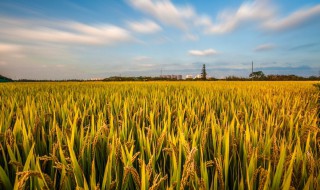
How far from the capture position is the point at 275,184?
904 millimetres

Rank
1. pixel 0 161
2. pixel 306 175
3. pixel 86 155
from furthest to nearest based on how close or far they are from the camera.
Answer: pixel 0 161
pixel 86 155
pixel 306 175

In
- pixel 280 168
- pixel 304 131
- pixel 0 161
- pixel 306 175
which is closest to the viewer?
pixel 280 168

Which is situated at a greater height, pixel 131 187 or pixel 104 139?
pixel 104 139

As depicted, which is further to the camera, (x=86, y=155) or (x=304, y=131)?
(x=304, y=131)

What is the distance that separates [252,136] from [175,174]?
773mm

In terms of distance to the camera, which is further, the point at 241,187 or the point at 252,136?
the point at 252,136

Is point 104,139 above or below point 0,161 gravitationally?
above

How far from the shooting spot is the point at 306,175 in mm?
1028

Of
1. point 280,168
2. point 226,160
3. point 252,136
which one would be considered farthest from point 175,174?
point 252,136

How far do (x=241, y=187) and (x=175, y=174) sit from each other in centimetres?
25

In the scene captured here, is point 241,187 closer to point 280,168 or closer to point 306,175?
point 280,168

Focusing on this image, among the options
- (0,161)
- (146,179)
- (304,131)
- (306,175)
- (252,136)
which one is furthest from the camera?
(304,131)

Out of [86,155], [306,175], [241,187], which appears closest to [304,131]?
[306,175]

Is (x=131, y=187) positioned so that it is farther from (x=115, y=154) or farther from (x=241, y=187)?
(x=241, y=187)
